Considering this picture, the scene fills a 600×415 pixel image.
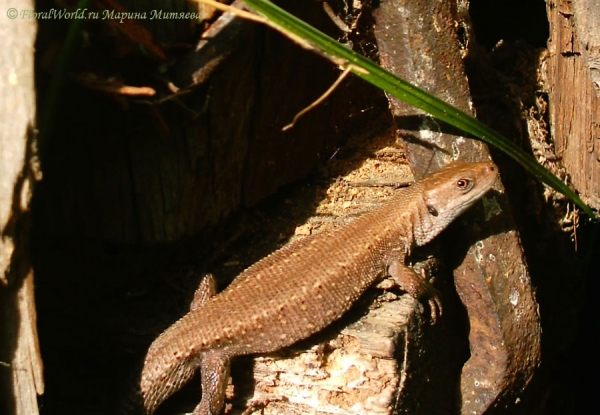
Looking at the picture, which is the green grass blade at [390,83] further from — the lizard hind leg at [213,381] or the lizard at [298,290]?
the lizard hind leg at [213,381]

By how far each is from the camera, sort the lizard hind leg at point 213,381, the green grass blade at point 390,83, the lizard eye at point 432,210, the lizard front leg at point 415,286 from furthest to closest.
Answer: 1. the lizard eye at point 432,210
2. the lizard front leg at point 415,286
3. the lizard hind leg at point 213,381
4. the green grass blade at point 390,83

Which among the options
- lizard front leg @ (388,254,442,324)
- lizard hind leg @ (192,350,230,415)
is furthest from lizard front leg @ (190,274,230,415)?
lizard front leg @ (388,254,442,324)

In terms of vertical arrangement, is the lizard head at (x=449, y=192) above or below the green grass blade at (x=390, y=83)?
below

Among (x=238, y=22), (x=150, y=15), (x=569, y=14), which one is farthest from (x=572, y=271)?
(x=150, y=15)

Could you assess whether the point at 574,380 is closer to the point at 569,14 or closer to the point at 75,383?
the point at 569,14

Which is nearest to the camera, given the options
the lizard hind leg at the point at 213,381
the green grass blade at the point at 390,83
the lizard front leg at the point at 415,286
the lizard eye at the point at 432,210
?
the green grass blade at the point at 390,83

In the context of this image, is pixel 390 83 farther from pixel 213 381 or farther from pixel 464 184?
pixel 213 381

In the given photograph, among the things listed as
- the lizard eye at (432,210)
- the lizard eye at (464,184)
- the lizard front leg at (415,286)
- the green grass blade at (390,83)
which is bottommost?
the lizard front leg at (415,286)

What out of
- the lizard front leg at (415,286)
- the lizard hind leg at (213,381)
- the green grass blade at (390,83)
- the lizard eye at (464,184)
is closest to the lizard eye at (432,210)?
the lizard eye at (464,184)
